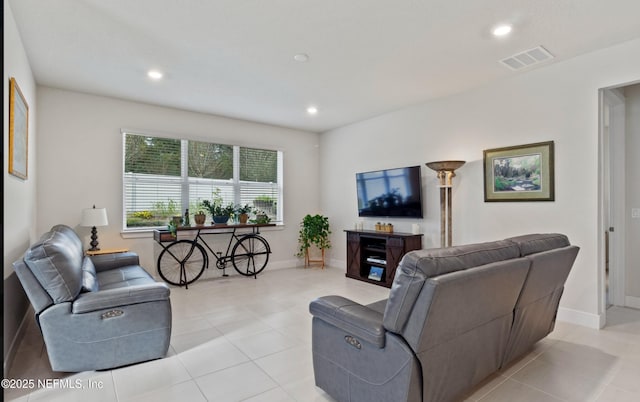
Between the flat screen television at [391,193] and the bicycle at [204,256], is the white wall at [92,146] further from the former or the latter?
the flat screen television at [391,193]

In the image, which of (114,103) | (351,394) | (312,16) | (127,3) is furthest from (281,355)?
(114,103)

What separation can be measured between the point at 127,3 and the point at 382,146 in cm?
398

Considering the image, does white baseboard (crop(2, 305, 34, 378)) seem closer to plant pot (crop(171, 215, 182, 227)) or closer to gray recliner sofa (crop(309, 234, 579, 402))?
plant pot (crop(171, 215, 182, 227))

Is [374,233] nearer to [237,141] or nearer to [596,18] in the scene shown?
[237,141]

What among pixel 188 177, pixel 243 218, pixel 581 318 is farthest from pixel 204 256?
pixel 581 318

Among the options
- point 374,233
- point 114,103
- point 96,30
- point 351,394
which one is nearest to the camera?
point 351,394

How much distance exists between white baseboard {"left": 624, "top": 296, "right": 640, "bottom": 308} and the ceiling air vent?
114 inches

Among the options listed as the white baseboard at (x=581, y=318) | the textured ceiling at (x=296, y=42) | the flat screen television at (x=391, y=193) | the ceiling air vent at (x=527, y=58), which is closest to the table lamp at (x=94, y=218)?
the textured ceiling at (x=296, y=42)

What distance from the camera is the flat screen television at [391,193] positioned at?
4871mm

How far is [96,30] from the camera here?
284cm

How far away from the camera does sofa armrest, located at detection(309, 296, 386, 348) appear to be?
5.59 feet

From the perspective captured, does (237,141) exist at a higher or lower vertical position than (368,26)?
lower

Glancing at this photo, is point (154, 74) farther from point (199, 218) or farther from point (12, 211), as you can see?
point (199, 218)

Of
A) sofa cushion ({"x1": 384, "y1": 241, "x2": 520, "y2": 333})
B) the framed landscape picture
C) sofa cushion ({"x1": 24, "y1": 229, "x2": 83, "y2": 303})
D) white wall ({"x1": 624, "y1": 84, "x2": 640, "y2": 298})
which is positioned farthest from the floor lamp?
sofa cushion ({"x1": 24, "y1": 229, "x2": 83, "y2": 303})
